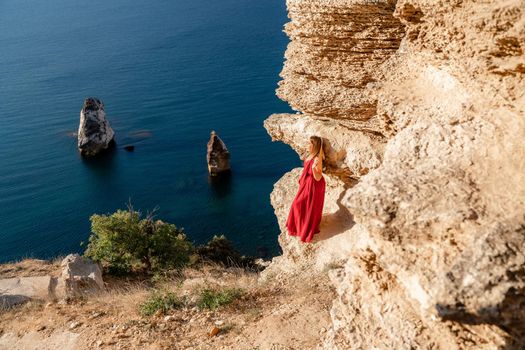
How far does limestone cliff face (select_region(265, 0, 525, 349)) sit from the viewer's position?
3535mm

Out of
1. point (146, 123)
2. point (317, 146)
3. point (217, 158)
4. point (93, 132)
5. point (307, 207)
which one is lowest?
point (217, 158)

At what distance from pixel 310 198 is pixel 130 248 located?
8.94m

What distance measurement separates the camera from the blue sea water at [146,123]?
1339 inches

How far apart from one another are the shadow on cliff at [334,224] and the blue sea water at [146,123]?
15.4 metres

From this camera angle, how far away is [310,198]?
36.0ft

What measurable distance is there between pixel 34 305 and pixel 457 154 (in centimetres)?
1123

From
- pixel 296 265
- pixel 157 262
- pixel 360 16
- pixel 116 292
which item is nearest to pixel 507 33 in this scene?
pixel 360 16

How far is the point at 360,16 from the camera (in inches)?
425

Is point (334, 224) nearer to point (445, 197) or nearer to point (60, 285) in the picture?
point (445, 197)

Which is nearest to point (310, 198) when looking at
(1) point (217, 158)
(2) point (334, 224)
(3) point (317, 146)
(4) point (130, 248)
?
(3) point (317, 146)

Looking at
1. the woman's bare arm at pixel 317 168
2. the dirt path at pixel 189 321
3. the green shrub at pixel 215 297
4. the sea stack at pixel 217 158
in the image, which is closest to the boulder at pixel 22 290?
the dirt path at pixel 189 321

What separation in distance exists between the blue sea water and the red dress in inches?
626

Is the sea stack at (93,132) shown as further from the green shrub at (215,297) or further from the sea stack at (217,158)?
the green shrub at (215,297)

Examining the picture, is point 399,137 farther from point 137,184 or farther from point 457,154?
point 137,184
